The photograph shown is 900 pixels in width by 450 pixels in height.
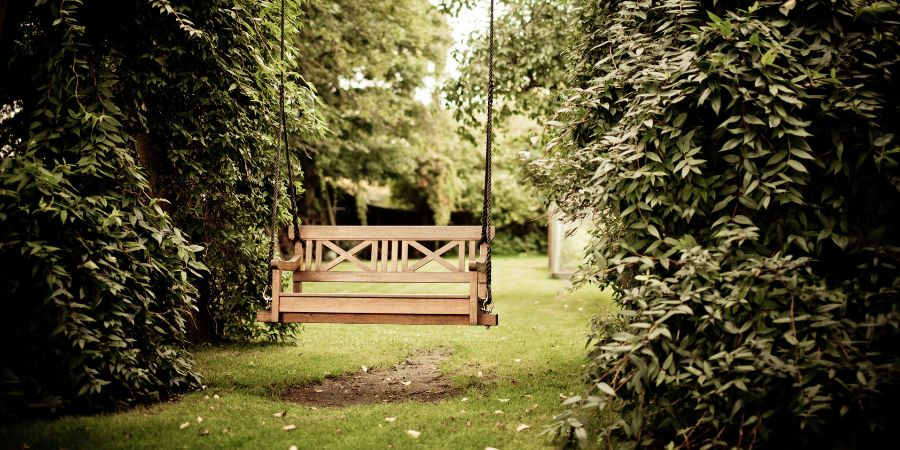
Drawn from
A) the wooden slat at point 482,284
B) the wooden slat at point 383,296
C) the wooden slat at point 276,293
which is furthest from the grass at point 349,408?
the wooden slat at point 383,296

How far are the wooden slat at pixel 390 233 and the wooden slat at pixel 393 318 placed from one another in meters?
Answer: 0.87

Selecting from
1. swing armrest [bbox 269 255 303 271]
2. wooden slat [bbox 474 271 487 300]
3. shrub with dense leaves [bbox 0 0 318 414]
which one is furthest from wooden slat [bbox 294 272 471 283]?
shrub with dense leaves [bbox 0 0 318 414]

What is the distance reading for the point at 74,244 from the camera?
3930 millimetres

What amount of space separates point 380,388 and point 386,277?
40.6 inches

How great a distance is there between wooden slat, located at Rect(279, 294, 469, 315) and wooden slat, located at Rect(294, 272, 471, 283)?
44 cm

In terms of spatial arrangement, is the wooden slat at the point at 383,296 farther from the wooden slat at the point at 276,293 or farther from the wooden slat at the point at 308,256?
the wooden slat at the point at 308,256

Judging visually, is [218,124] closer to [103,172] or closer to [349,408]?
[103,172]

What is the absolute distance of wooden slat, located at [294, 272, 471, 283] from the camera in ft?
16.9

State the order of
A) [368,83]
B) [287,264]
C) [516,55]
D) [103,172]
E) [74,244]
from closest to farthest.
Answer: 1. [74,244]
2. [103,172]
3. [287,264]
4. [516,55]
5. [368,83]

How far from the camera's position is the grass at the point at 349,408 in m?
3.78

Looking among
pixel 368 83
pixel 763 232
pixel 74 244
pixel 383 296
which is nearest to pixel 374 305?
pixel 383 296

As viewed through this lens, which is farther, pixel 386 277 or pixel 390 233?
pixel 390 233

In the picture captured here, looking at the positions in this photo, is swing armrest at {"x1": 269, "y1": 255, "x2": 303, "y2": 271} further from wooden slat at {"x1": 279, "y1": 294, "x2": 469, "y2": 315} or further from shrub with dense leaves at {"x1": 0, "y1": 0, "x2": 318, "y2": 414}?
Answer: shrub with dense leaves at {"x1": 0, "y1": 0, "x2": 318, "y2": 414}

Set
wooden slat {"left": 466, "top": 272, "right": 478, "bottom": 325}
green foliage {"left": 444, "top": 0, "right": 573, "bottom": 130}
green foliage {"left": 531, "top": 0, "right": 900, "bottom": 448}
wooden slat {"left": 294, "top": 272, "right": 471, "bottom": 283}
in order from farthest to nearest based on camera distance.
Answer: green foliage {"left": 444, "top": 0, "right": 573, "bottom": 130} → wooden slat {"left": 294, "top": 272, "right": 471, "bottom": 283} → wooden slat {"left": 466, "top": 272, "right": 478, "bottom": 325} → green foliage {"left": 531, "top": 0, "right": 900, "bottom": 448}
